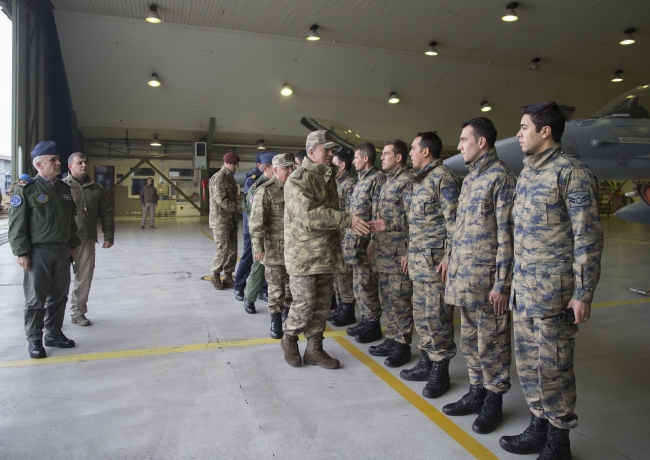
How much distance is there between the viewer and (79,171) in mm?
4293

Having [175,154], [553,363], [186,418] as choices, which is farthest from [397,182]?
[175,154]

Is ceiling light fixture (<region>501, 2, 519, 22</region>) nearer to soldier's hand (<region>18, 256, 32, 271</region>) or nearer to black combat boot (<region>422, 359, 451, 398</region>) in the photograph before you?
black combat boot (<region>422, 359, 451, 398</region>)

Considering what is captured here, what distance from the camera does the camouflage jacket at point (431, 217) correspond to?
10.1 feet

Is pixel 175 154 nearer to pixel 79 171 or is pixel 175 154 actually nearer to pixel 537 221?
pixel 79 171

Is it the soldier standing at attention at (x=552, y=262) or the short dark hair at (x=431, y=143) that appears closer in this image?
the soldier standing at attention at (x=552, y=262)

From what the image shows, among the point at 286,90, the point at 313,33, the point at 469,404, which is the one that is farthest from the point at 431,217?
the point at 286,90

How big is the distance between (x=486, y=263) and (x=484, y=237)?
5.8 inches

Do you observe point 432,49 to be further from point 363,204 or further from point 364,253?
point 364,253

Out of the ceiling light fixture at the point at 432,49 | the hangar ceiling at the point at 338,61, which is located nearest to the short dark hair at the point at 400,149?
the hangar ceiling at the point at 338,61

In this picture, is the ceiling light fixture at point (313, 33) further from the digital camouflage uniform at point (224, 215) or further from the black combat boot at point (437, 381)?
the black combat boot at point (437, 381)

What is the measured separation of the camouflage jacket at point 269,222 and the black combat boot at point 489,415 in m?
2.16

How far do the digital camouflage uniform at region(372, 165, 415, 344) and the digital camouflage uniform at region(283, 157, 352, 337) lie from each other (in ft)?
1.38

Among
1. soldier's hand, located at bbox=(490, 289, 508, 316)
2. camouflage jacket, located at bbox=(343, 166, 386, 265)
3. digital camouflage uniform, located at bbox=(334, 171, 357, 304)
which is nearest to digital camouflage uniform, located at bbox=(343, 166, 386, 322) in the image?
camouflage jacket, located at bbox=(343, 166, 386, 265)

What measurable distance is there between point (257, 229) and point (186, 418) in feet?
5.91
